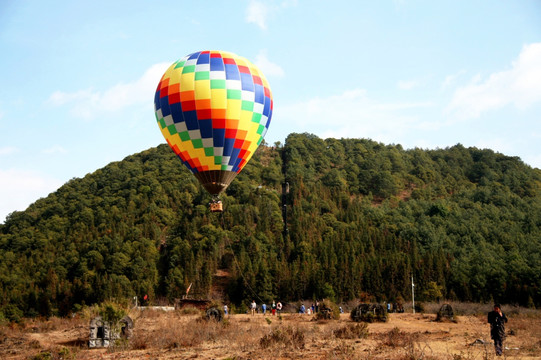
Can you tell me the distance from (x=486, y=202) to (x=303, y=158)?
200 ft

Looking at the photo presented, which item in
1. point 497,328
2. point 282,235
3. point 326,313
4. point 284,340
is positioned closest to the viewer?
point 497,328

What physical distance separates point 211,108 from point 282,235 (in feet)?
285

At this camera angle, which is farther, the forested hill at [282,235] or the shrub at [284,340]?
the forested hill at [282,235]

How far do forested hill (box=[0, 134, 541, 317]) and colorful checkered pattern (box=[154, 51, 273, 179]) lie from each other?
4156 cm

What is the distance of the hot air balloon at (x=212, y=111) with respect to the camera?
33562 mm

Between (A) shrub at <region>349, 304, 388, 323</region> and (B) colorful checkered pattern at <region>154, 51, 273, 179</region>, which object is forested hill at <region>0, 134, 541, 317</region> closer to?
(A) shrub at <region>349, 304, 388, 323</region>

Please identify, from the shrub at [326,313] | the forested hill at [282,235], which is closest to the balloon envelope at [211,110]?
the shrub at [326,313]

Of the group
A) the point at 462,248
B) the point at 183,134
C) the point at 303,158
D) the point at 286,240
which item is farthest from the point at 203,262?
the point at 303,158

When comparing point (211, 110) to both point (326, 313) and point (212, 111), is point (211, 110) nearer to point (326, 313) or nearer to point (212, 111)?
point (212, 111)

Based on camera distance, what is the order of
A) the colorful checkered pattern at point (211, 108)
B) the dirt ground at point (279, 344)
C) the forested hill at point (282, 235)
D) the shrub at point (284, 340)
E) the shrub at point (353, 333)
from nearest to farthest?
the dirt ground at point (279, 344) → the shrub at point (284, 340) → the shrub at point (353, 333) → the colorful checkered pattern at point (211, 108) → the forested hill at point (282, 235)

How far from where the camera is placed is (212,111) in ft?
110

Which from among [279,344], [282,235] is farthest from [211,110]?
[282,235]

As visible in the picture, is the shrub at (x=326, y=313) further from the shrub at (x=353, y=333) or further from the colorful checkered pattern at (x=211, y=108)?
the colorful checkered pattern at (x=211, y=108)

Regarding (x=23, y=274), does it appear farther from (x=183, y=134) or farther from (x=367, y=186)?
(x=367, y=186)
